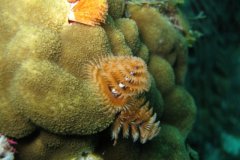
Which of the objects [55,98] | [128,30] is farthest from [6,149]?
[128,30]

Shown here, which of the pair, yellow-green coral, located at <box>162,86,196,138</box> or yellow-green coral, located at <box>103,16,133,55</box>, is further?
yellow-green coral, located at <box>162,86,196,138</box>

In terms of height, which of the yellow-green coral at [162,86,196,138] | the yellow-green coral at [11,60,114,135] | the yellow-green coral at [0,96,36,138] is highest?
the yellow-green coral at [11,60,114,135]

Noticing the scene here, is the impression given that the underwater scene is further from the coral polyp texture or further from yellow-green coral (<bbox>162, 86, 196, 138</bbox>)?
yellow-green coral (<bbox>162, 86, 196, 138</bbox>)

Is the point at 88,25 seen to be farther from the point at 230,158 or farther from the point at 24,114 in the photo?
the point at 230,158

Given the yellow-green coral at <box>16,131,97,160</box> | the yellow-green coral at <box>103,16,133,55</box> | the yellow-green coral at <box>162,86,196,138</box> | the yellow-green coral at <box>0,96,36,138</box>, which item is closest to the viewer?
the yellow-green coral at <box>0,96,36,138</box>

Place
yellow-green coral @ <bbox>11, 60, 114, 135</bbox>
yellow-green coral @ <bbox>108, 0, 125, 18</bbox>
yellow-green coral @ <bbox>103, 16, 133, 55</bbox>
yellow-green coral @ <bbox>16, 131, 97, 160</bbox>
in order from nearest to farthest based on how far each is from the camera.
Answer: yellow-green coral @ <bbox>11, 60, 114, 135</bbox>
yellow-green coral @ <bbox>16, 131, 97, 160</bbox>
yellow-green coral @ <bbox>103, 16, 133, 55</bbox>
yellow-green coral @ <bbox>108, 0, 125, 18</bbox>

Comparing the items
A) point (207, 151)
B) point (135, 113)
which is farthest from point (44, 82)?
point (207, 151)

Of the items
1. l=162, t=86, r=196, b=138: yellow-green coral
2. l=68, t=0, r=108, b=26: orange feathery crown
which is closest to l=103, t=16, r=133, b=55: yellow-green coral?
l=68, t=0, r=108, b=26: orange feathery crown
